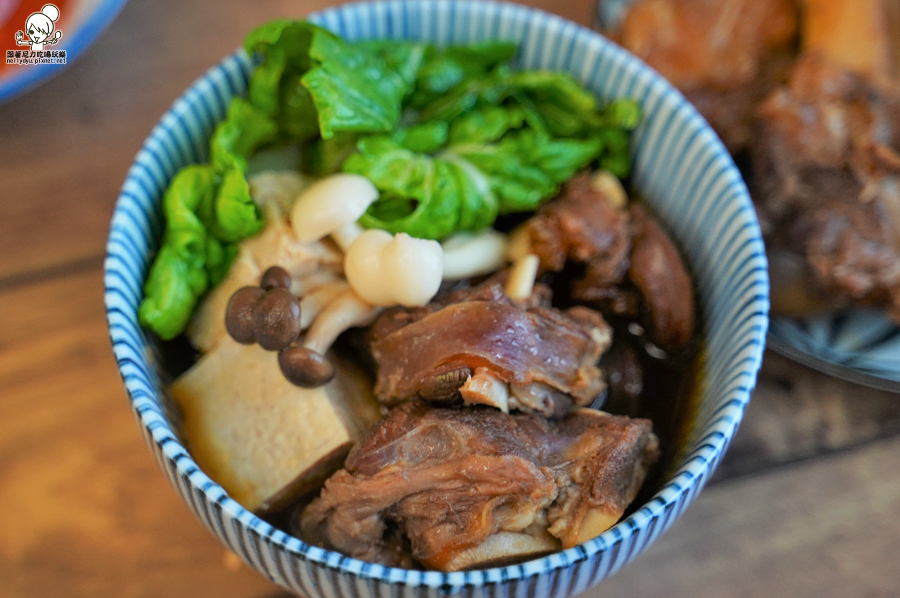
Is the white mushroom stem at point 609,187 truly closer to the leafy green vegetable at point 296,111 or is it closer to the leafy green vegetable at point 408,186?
the leafy green vegetable at point 408,186

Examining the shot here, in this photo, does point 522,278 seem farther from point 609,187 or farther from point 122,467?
point 122,467

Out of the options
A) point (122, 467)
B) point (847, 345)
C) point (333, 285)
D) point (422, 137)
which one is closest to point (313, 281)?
point (333, 285)

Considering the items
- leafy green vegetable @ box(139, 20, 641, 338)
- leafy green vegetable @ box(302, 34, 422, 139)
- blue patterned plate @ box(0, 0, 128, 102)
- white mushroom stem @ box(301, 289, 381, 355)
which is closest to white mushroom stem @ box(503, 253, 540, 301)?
leafy green vegetable @ box(139, 20, 641, 338)

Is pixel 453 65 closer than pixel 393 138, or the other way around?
pixel 393 138

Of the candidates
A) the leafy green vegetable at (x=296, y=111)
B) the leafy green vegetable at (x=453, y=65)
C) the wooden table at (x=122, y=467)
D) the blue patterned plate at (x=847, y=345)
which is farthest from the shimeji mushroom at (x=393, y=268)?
the blue patterned plate at (x=847, y=345)

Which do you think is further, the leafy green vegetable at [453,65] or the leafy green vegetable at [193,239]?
the leafy green vegetable at [453,65]

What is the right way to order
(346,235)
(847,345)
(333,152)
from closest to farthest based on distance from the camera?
1. (346,235)
2. (333,152)
3. (847,345)

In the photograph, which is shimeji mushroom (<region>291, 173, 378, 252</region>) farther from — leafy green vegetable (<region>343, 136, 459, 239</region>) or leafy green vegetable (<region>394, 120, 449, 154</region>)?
leafy green vegetable (<region>394, 120, 449, 154</region>)

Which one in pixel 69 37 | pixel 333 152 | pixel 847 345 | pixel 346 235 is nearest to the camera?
pixel 346 235
